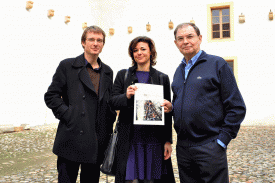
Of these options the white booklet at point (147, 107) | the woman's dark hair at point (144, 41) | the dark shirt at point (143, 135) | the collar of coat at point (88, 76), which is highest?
the woman's dark hair at point (144, 41)

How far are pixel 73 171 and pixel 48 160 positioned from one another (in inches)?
127

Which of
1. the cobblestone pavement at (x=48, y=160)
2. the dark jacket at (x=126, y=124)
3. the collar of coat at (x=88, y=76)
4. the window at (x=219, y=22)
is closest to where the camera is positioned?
Answer: the dark jacket at (x=126, y=124)

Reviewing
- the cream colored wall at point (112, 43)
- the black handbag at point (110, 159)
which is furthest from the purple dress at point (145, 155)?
the cream colored wall at point (112, 43)

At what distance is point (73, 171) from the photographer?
85.5 inches

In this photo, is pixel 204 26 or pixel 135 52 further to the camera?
pixel 204 26

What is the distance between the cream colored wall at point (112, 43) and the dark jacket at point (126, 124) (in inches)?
305

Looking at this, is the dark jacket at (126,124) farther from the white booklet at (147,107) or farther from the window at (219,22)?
the window at (219,22)

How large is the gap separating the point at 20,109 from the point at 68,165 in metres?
7.87

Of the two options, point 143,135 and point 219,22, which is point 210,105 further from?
point 219,22

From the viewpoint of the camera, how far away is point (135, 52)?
Answer: 7.27 feet

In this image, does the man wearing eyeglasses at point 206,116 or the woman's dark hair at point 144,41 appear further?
the woman's dark hair at point 144,41

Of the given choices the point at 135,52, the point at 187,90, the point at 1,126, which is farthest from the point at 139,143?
the point at 1,126

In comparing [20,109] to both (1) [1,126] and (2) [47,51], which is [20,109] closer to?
(1) [1,126]

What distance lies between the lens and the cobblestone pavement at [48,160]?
12.6 feet
